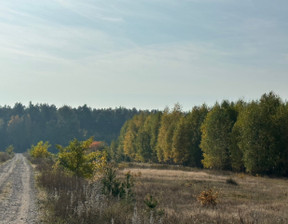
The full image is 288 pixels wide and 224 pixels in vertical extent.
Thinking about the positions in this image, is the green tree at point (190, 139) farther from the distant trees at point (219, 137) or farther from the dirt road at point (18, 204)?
the dirt road at point (18, 204)

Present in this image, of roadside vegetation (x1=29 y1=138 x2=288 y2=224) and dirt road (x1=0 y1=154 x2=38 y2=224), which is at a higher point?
roadside vegetation (x1=29 y1=138 x2=288 y2=224)

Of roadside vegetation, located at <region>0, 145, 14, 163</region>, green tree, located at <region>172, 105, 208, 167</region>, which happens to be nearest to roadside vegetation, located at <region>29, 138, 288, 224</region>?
green tree, located at <region>172, 105, 208, 167</region>

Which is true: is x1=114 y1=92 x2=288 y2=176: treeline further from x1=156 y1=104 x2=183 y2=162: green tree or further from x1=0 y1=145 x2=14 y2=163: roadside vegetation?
x1=0 y1=145 x2=14 y2=163: roadside vegetation

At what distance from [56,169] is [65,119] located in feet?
560

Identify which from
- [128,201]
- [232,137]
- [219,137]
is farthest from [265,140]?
[128,201]

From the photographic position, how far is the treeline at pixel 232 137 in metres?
45.8

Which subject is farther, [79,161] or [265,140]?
[265,140]

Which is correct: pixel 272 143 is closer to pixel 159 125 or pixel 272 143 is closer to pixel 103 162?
pixel 103 162

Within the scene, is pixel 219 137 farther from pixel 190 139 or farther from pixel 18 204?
pixel 18 204

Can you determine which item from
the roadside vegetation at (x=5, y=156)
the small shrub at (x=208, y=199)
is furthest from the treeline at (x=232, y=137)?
the roadside vegetation at (x=5, y=156)

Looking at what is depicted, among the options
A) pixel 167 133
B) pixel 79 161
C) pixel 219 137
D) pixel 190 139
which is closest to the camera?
pixel 79 161

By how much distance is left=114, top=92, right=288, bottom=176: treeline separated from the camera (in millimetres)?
45781

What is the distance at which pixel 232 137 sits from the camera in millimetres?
51625

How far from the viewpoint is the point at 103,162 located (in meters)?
25.5
